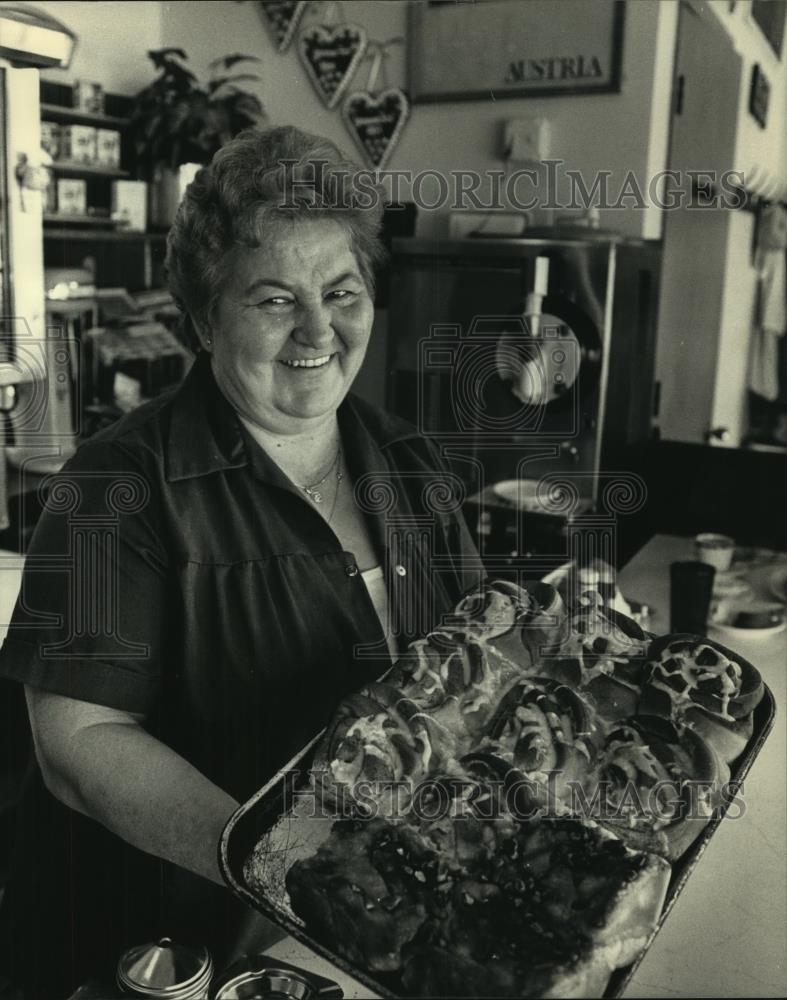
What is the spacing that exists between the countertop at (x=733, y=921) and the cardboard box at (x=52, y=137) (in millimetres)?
2933

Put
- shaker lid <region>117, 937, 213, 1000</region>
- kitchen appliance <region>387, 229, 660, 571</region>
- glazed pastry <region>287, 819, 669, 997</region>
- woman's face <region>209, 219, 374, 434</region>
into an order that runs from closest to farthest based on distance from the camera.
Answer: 1. glazed pastry <region>287, 819, 669, 997</region>
2. shaker lid <region>117, 937, 213, 1000</region>
3. woman's face <region>209, 219, 374, 434</region>
4. kitchen appliance <region>387, 229, 660, 571</region>

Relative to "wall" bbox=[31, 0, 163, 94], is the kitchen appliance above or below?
below

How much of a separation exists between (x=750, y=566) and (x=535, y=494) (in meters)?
0.61

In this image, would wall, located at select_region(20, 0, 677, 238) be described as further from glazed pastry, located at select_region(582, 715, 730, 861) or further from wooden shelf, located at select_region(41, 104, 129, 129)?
glazed pastry, located at select_region(582, 715, 730, 861)

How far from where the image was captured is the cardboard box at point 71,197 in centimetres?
332

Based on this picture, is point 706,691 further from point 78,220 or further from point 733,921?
point 78,220

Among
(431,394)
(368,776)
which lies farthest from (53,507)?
(431,394)

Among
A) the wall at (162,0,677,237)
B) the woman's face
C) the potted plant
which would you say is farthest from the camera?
the potted plant

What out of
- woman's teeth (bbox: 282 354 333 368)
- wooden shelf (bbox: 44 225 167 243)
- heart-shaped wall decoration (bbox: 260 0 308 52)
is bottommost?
woman's teeth (bbox: 282 354 333 368)

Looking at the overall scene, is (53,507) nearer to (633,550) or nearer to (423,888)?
(423,888)

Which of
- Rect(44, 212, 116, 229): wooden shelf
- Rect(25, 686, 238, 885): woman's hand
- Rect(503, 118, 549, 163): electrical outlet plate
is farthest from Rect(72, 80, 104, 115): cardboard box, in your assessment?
Rect(25, 686, 238, 885): woman's hand

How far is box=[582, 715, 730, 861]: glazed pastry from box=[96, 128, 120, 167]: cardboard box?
3.17 meters

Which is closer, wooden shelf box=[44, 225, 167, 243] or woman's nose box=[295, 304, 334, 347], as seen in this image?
woman's nose box=[295, 304, 334, 347]

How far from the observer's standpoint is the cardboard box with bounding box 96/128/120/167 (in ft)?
11.2
